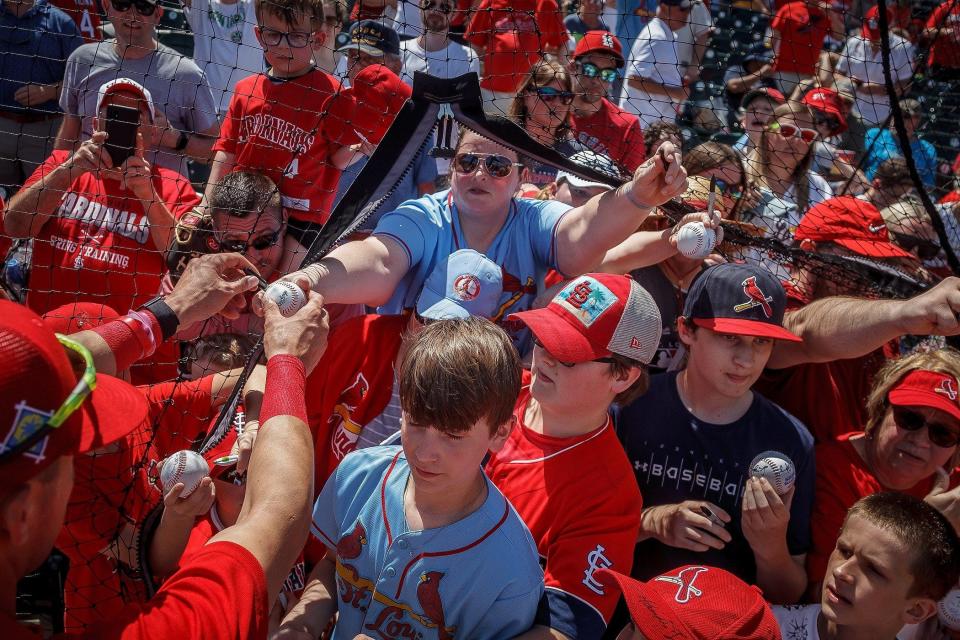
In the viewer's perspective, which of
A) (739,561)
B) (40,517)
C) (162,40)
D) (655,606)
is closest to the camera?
(40,517)

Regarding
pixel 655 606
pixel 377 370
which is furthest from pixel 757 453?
pixel 377 370

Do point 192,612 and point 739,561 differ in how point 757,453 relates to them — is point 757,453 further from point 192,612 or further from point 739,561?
point 192,612

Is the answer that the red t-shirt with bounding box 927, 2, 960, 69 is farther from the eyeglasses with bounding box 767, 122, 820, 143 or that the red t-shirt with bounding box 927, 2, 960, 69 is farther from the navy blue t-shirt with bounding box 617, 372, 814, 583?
the navy blue t-shirt with bounding box 617, 372, 814, 583

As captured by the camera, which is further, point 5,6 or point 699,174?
point 5,6

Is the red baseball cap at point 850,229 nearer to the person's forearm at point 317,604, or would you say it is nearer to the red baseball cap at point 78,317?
the person's forearm at point 317,604

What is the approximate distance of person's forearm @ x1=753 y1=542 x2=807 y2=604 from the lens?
211 centimetres

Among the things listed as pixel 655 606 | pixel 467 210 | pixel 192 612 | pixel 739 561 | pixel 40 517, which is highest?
pixel 467 210

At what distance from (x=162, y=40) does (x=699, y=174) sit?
411 cm

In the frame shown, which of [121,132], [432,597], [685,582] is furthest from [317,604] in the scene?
[121,132]

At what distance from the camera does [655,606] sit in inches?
66.5

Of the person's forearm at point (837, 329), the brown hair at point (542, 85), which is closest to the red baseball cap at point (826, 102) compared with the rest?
the brown hair at point (542, 85)

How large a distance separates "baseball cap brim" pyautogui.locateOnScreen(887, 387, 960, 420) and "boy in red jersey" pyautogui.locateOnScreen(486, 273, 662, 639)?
2.52ft

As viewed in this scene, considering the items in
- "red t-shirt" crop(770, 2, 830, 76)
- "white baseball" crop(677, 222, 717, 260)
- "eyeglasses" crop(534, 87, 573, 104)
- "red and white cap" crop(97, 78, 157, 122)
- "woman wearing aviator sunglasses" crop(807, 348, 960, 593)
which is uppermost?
"red t-shirt" crop(770, 2, 830, 76)

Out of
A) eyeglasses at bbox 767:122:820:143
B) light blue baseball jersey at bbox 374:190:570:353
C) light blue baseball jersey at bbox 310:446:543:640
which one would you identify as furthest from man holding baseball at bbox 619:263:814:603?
eyeglasses at bbox 767:122:820:143
